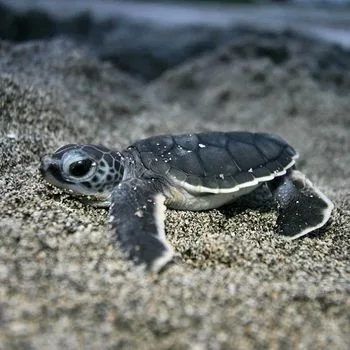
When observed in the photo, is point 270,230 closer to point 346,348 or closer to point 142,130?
point 346,348

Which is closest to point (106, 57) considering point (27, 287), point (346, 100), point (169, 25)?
point (169, 25)

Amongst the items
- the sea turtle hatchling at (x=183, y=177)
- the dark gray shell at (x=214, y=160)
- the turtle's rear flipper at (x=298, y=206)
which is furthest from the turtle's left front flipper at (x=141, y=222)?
the turtle's rear flipper at (x=298, y=206)

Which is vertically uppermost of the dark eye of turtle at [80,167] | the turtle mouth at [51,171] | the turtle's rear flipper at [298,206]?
the turtle's rear flipper at [298,206]

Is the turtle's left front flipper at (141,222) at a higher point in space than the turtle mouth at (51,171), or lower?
higher

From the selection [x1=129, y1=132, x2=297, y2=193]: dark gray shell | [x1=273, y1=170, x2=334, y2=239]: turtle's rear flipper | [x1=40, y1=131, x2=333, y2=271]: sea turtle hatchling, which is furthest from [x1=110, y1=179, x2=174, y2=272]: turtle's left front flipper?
[x1=273, y1=170, x2=334, y2=239]: turtle's rear flipper

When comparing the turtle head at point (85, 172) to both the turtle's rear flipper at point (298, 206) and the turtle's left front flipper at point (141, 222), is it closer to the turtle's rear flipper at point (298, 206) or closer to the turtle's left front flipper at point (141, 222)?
the turtle's left front flipper at point (141, 222)

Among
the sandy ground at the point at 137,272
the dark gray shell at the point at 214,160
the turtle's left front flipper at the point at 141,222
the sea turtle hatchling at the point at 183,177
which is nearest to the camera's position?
the sandy ground at the point at 137,272

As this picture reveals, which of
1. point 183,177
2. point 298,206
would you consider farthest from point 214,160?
point 298,206

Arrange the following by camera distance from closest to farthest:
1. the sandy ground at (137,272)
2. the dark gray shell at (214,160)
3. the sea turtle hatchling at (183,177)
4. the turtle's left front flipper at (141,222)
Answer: the sandy ground at (137,272), the turtle's left front flipper at (141,222), the sea turtle hatchling at (183,177), the dark gray shell at (214,160)

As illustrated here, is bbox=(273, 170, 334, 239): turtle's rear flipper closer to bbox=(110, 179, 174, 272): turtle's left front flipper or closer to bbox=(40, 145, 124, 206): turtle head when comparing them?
bbox=(110, 179, 174, 272): turtle's left front flipper

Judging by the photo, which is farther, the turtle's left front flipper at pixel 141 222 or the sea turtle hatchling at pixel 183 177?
the sea turtle hatchling at pixel 183 177
